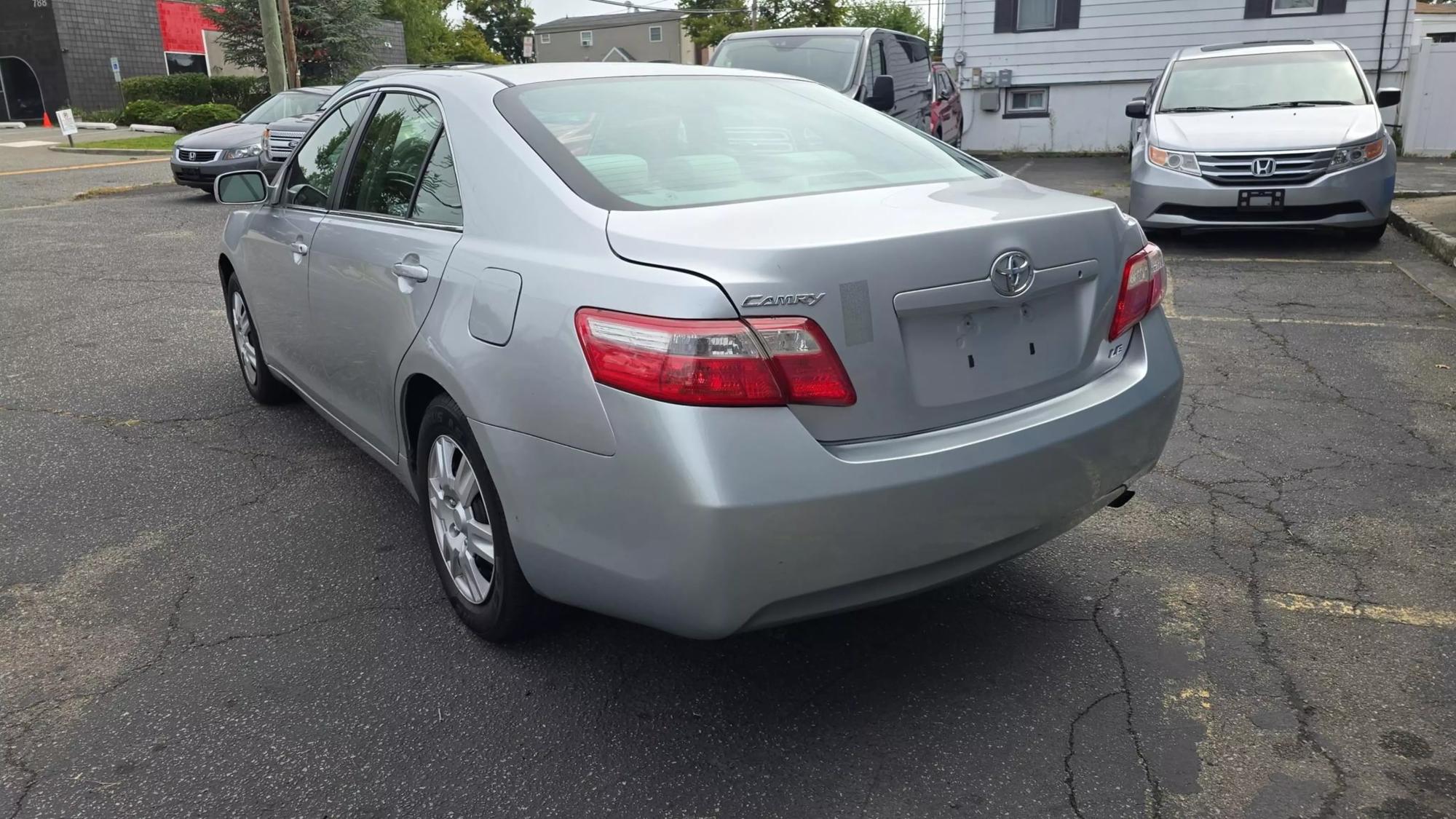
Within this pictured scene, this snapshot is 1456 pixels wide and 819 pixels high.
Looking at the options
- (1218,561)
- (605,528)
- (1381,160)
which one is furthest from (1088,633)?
(1381,160)

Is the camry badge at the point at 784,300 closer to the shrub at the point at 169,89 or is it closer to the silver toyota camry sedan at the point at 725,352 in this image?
the silver toyota camry sedan at the point at 725,352

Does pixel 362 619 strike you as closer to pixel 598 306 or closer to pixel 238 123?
pixel 598 306

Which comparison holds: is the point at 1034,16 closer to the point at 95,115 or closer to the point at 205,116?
the point at 205,116

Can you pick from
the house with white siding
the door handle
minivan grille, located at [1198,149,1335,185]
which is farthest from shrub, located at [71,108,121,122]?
the door handle

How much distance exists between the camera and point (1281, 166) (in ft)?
28.4

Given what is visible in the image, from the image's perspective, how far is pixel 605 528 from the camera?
8.25 feet

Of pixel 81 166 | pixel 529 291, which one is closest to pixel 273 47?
pixel 81 166

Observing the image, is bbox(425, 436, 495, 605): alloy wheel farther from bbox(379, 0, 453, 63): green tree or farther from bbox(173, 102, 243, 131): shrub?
bbox(379, 0, 453, 63): green tree


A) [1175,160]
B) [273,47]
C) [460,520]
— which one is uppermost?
[273,47]

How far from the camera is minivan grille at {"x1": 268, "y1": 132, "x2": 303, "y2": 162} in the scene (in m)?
13.2

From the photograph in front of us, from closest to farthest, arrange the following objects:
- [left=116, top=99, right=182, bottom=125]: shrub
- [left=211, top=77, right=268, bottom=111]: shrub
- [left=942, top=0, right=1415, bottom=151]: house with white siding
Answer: [left=942, top=0, right=1415, bottom=151]: house with white siding < [left=116, top=99, right=182, bottom=125]: shrub < [left=211, top=77, right=268, bottom=111]: shrub

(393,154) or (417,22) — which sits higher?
(417,22)

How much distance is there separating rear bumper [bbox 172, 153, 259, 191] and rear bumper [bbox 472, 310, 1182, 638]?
13247mm

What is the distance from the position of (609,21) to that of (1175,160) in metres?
72.4
